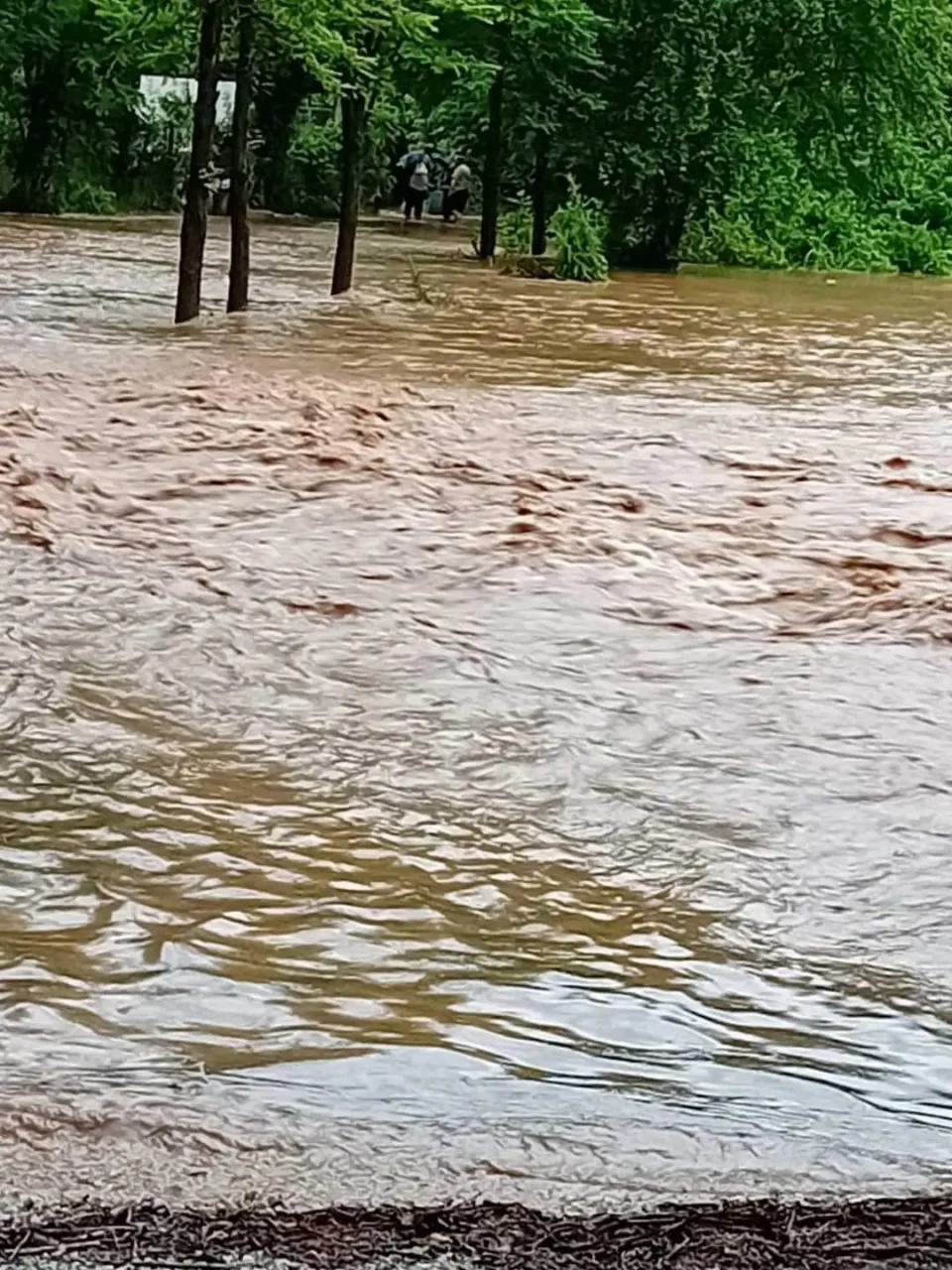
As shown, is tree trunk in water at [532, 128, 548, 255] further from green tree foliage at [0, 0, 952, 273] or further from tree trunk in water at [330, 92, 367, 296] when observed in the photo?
tree trunk in water at [330, 92, 367, 296]

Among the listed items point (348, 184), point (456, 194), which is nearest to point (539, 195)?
point (348, 184)

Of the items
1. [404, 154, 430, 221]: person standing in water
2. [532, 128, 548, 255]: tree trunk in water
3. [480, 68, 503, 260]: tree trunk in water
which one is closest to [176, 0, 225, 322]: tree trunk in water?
[480, 68, 503, 260]: tree trunk in water

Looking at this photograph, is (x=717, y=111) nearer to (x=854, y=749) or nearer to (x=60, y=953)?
(x=854, y=749)

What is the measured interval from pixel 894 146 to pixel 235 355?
18918mm

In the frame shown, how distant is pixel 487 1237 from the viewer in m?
3.47

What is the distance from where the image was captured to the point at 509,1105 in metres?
4.15

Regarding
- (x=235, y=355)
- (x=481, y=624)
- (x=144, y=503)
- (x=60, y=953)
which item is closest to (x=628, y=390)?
(x=235, y=355)

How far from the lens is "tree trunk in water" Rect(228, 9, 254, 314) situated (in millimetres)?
18047

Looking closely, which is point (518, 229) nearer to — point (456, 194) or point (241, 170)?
point (456, 194)

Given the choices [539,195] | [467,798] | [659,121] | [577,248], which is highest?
[659,121]

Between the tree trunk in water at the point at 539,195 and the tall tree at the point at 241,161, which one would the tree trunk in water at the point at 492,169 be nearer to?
the tree trunk in water at the point at 539,195

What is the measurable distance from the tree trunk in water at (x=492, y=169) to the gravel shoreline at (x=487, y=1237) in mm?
25784

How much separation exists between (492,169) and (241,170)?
10.8 m

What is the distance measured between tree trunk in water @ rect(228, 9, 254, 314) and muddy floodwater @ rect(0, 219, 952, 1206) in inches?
197
